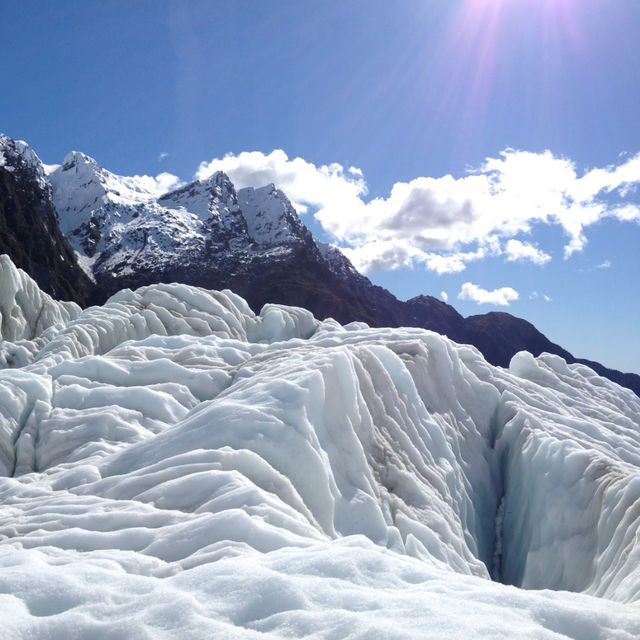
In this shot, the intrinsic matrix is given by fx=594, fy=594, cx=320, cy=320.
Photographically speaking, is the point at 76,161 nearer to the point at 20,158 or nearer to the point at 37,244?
the point at 20,158

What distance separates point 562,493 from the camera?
1238 cm

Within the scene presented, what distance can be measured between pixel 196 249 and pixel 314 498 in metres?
148

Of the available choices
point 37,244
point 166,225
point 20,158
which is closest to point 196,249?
point 166,225

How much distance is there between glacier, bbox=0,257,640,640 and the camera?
4777mm

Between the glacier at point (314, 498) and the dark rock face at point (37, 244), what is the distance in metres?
78.9

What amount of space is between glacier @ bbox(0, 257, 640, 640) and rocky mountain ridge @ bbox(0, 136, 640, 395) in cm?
8328

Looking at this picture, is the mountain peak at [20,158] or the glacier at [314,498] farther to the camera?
the mountain peak at [20,158]

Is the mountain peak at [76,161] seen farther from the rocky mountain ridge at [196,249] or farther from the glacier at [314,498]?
the glacier at [314,498]

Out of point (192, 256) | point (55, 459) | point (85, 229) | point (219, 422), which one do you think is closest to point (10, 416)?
point (55, 459)

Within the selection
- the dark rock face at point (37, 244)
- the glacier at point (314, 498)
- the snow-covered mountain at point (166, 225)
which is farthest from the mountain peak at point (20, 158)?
the glacier at point (314, 498)

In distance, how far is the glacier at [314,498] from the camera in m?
4.78

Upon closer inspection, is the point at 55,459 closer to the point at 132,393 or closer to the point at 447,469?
the point at 132,393

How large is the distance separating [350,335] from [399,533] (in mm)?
12187

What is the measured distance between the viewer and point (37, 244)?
100312mm
